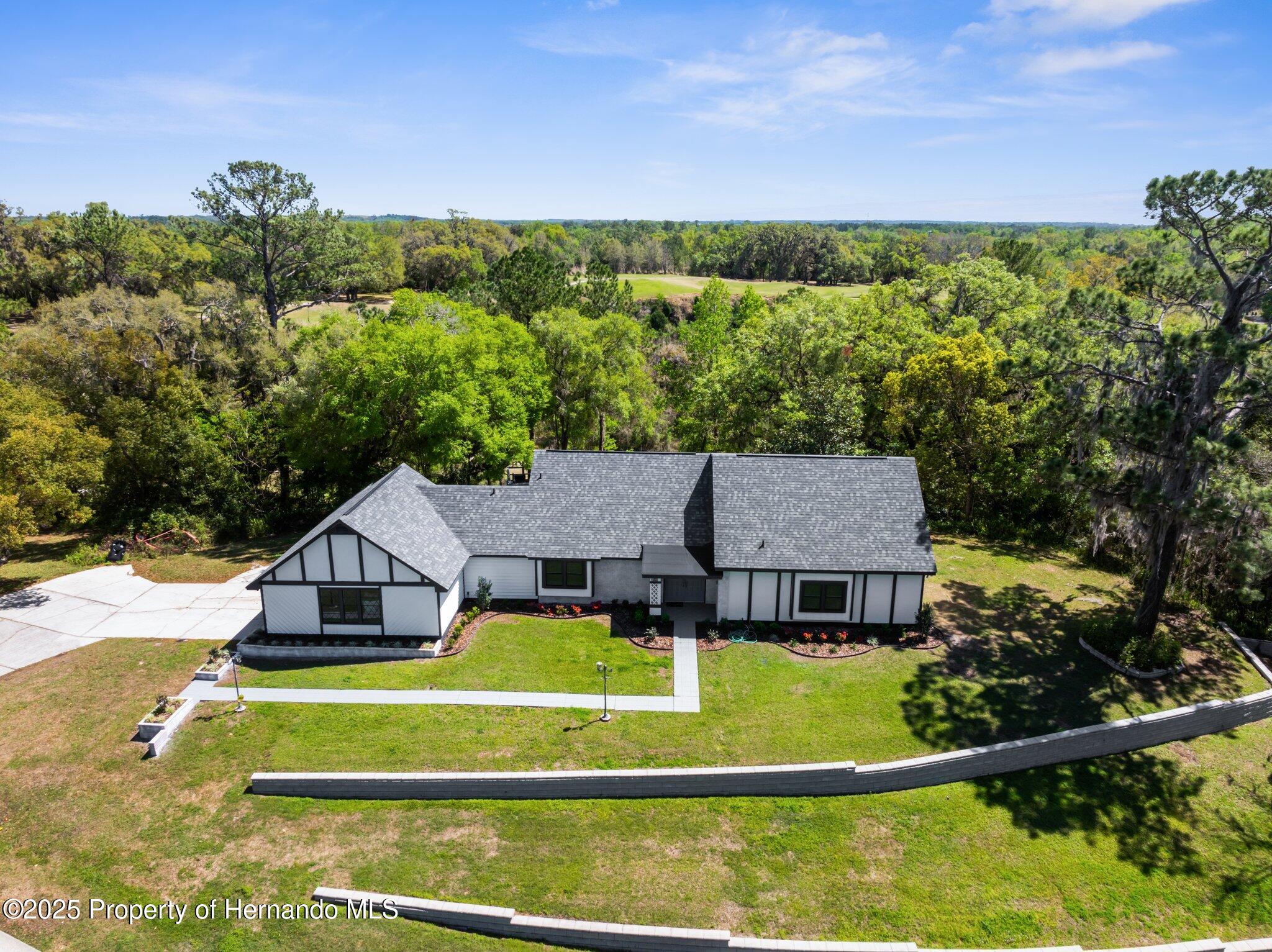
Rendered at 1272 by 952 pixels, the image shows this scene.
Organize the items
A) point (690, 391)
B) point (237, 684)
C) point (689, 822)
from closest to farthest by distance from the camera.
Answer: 1. point (689, 822)
2. point (237, 684)
3. point (690, 391)

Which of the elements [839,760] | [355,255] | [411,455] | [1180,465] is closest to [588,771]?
[839,760]

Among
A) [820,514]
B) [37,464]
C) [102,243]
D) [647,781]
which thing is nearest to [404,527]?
[647,781]

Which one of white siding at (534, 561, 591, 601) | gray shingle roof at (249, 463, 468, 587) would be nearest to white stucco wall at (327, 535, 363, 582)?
gray shingle roof at (249, 463, 468, 587)

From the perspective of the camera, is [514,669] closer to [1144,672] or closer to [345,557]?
[345,557]

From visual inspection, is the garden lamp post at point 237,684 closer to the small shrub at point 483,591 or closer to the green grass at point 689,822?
the green grass at point 689,822

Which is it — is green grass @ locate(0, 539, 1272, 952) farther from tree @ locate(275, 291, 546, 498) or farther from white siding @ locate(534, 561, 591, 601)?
tree @ locate(275, 291, 546, 498)

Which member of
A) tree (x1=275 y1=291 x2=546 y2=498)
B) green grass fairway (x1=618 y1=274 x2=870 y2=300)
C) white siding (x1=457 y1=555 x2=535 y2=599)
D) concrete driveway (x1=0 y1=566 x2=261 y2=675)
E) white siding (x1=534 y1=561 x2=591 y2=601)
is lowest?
concrete driveway (x1=0 y1=566 x2=261 y2=675)

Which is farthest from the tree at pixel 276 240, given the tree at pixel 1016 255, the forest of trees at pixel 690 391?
the tree at pixel 1016 255
